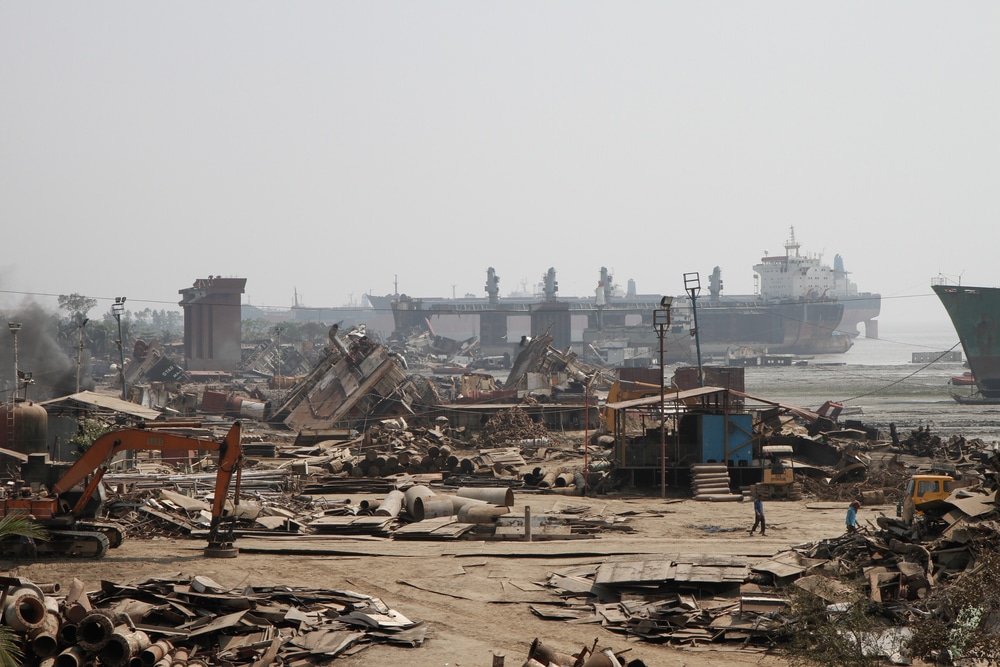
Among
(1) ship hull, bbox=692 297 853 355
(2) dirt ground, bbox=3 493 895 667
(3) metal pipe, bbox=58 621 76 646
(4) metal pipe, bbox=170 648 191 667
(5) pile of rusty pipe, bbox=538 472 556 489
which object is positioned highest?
(1) ship hull, bbox=692 297 853 355

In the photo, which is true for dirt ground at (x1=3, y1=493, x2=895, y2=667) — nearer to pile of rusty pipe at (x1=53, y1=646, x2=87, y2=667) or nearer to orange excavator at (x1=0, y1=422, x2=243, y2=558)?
orange excavator at (x1=0, y1=422, x2=243, y2=558)

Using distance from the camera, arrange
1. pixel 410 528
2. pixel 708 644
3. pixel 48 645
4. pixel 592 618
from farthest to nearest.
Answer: pixel 410 528 → pixel 592 618 → pixel 708 644 → pixel 48 645

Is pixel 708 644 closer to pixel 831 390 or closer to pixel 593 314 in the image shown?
pixel 831 390

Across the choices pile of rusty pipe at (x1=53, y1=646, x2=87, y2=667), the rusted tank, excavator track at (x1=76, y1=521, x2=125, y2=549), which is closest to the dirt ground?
excavator track at (x1=76, y1=521, x2=125, y2=549)

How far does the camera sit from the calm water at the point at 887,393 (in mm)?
57719

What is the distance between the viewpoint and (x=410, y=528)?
71.1 ft

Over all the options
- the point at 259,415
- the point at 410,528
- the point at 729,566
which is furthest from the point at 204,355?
the point at 729,566

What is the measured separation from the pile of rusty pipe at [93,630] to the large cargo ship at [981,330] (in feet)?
249

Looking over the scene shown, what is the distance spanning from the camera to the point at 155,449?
18.8 meters

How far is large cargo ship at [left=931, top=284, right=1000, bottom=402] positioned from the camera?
254 ft

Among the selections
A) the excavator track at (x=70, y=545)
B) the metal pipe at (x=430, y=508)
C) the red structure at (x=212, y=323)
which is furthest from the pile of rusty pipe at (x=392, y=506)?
the red structure at (x=212, y=323)

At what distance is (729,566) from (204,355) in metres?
91.3

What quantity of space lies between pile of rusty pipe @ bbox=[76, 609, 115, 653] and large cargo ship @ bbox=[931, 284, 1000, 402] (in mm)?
75785

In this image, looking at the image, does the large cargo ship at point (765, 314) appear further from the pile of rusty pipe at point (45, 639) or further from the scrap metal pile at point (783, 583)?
the pile of rusty pipe at point (45, 639)
